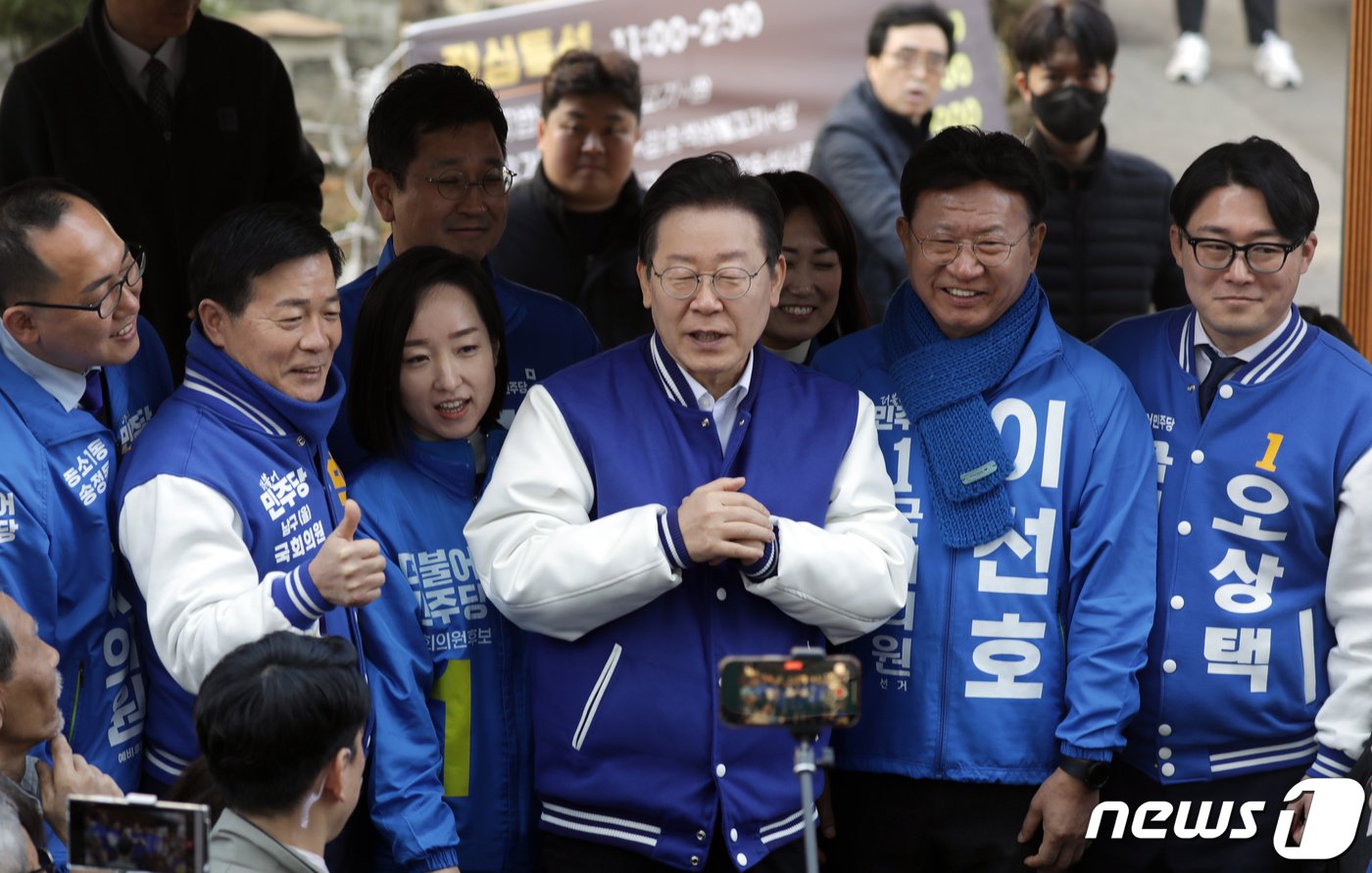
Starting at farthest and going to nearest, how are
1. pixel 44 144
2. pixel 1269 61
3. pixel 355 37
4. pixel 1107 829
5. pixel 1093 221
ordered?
pixel 355 37
pixel 1269 61
pixel 1093 221
pixel 44 144
pixel 1107 829

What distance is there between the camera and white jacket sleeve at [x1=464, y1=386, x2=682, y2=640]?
2.56 m

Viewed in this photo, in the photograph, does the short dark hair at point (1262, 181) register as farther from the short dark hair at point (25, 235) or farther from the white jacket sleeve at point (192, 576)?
the short dark hair at point (25, 235)

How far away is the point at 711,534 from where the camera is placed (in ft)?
8.27

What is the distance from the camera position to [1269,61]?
6.68 m

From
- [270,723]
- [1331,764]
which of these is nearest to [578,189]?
[1331,764]

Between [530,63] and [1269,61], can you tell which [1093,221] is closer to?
[1269,61]

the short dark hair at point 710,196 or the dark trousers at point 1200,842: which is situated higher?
the short dark hair at point 710,196

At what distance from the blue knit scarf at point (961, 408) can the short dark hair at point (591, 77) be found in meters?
2.06

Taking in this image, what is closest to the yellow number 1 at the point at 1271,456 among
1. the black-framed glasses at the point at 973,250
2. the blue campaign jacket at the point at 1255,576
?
the blue campaign jacket at the point at 1255,576

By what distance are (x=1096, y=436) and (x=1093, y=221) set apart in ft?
6.95

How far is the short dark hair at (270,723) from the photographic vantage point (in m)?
2.15

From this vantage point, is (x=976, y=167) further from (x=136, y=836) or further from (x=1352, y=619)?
(x=136, y=836)

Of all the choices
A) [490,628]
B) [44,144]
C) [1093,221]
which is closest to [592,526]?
[490,628]

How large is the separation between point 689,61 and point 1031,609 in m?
4.70
